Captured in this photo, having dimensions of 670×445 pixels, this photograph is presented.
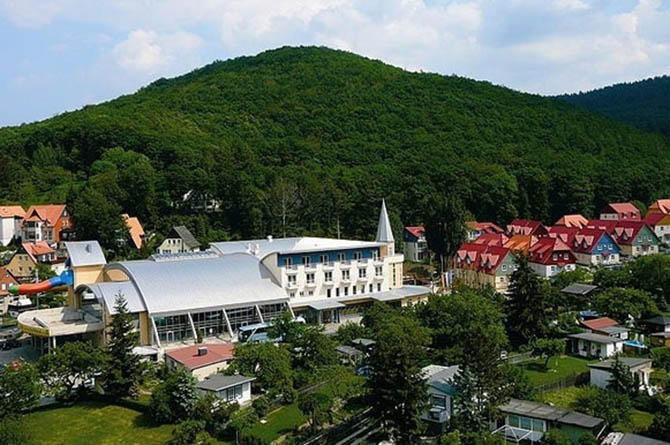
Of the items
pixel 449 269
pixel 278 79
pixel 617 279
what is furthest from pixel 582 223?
pixel 278 79

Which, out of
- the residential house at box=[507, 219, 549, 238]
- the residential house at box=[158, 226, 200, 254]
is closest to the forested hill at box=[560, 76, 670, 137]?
the residential house at box=[507, 219, 549, 238]

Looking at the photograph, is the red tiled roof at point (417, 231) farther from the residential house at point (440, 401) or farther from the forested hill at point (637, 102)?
the forested hill at point (637, 102)

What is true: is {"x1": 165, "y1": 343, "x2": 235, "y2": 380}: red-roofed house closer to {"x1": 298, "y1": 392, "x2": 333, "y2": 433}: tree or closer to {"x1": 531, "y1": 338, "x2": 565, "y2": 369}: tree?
{"x1": 298, "y1": 392, "x2": 333, "y2": 433}: tree

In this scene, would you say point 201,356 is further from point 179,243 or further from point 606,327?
point 179,243

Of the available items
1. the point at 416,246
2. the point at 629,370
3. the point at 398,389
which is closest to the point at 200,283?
the point at 398,389

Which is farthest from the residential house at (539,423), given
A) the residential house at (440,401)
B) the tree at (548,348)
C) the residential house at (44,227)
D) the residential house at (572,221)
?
the residential house at (44,227)

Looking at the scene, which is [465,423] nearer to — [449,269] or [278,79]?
[449,269]
